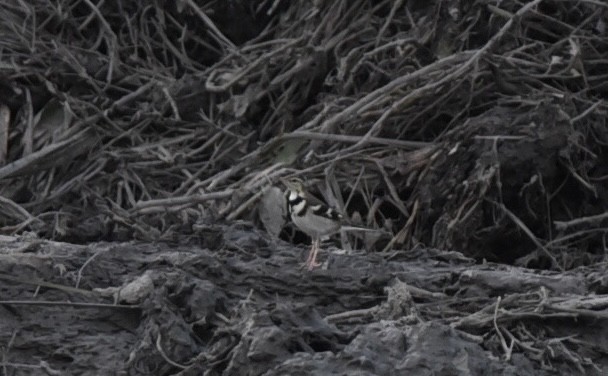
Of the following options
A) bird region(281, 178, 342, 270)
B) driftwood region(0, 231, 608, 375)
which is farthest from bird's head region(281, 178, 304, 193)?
driftwood region(0, 231, 608, 375)

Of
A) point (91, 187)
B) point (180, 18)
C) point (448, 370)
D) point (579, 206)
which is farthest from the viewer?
point (180, 18)

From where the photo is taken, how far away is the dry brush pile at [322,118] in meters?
8.31

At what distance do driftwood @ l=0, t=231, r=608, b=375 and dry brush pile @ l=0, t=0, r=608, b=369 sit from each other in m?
1.67

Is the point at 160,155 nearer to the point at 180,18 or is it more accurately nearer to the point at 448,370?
the point at 180,18

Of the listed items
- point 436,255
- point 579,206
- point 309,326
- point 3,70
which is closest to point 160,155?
point 3,70

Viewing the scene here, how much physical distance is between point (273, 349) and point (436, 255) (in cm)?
160

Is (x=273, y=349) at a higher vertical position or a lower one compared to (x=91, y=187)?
higher

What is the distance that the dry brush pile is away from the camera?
8312 millimetres

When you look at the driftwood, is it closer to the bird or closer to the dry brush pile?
the bird

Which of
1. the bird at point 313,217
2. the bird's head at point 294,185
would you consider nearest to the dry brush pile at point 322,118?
the bird's head at point 294,185

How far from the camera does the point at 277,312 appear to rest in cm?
531

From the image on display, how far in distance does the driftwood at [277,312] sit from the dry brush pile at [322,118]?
167 cm

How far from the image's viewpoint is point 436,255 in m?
6.54

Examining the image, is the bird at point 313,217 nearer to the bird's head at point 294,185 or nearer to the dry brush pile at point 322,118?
the bird's head at point 294,185
